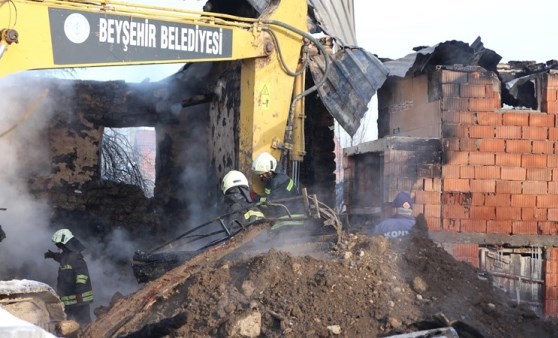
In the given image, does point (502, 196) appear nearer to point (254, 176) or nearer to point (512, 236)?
point (512, 236)

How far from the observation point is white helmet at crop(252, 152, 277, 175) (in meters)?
8.26

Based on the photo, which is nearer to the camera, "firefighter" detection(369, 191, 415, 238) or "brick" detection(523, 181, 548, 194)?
"firefighter" detection(369, 191, 415, 238)

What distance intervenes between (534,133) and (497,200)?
820mm

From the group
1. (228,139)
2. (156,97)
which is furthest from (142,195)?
(228,139)

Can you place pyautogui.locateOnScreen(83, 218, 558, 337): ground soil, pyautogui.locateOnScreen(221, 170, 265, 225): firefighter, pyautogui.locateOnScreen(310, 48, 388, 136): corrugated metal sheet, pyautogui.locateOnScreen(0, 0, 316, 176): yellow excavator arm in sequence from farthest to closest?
pyautogui.locateOnScreen(310, 48, 388, 136): corrugated metal sheet < pyautogui.locateOnScreen(221, 170, 265, 225): firefighter < pyautogui.locateOnScreen(0, 0, 316, 176): yellow excavator arm < pyautogui.locateOnScreen(83, 218, 558, 337): ground soil

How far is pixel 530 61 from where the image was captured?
28.9 ft

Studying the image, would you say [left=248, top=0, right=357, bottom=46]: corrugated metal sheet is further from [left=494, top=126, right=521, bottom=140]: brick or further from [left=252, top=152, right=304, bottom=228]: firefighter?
[left=494, top=126, right=521, bottom=140]: brick

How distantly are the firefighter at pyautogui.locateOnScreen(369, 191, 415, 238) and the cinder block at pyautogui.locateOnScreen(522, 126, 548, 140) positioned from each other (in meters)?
1.58

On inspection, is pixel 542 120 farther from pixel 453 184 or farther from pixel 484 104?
pixel 453 184

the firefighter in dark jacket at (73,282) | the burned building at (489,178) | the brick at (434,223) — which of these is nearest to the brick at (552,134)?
the burned building at (489,178)

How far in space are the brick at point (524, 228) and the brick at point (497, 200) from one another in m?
0.22

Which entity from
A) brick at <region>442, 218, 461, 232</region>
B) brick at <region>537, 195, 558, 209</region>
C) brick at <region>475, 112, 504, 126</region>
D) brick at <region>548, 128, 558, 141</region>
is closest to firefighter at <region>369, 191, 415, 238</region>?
brick at <region>442, 218, 461, 232</region>

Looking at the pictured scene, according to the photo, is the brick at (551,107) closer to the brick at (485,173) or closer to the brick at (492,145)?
the brick at (492,145)

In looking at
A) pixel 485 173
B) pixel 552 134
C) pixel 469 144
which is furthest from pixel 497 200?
pixel 552 134
